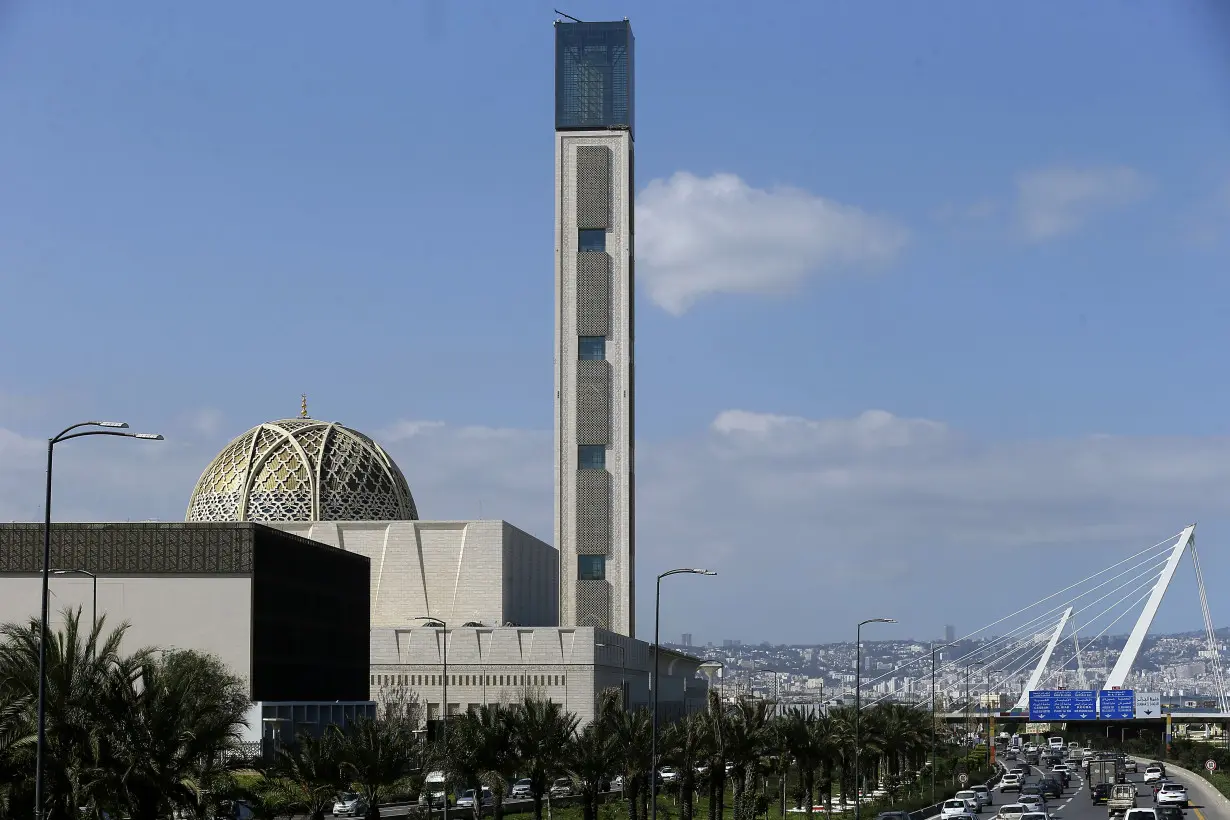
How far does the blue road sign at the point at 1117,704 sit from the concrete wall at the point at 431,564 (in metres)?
43.6

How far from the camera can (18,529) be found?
3039 inches

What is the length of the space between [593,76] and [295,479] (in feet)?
101

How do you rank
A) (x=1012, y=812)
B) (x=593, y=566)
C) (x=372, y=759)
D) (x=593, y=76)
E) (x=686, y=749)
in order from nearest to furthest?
(x=372, y=759) < (x=686, y=749) < (x=1012, y=812) < (x=593, y=566) < (x=593, y=76)

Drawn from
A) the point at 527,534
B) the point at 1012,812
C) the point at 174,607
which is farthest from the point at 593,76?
the point at 1012,812

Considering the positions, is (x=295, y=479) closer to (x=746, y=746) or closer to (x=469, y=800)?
(x=469, y=800)

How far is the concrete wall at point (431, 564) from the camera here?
103125 millimetres

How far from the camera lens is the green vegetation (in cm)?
3084

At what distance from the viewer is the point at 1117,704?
121062 millimetres

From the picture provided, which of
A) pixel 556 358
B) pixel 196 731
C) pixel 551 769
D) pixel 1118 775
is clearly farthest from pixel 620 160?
pixel 196 731

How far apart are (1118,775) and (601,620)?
36258mm

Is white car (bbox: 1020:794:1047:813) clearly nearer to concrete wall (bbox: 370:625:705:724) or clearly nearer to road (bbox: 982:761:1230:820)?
road (bbox: 982:761:1230:820)

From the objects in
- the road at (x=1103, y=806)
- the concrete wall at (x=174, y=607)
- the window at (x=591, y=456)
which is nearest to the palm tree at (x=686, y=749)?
the road at (x=1103, y=806)

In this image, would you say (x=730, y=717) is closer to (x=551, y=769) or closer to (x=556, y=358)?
(x=551, y=769)

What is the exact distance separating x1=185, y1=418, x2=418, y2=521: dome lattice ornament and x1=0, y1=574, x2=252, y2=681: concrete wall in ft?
100
